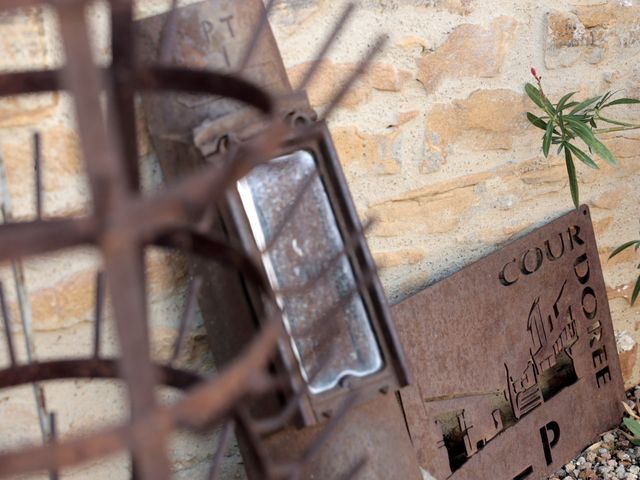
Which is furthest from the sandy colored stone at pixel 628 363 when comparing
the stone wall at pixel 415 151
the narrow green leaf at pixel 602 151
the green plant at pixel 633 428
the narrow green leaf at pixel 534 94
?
the narrow green leaf at pixel 534 94

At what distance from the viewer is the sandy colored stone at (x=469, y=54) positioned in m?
1.76

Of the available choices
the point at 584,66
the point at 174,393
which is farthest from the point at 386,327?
the point at 584,66

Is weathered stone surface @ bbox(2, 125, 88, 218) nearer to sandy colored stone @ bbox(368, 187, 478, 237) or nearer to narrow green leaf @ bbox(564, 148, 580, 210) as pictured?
sandy colored stone @ bbox(368, 187, 478, 237)

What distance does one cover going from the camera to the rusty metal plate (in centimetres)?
172

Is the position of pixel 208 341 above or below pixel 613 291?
above

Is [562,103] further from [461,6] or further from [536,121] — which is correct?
[461,6]

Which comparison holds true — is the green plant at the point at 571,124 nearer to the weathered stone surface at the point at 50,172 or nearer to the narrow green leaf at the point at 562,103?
the narrow green leaf at the point at 562,103

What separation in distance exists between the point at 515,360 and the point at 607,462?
0.34m

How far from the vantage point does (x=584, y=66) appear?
6.46 ft

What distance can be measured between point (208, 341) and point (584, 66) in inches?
40.0

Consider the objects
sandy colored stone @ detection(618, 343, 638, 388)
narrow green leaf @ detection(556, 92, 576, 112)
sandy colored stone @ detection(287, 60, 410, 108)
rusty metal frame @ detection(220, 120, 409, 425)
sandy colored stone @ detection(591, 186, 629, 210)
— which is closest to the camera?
rusty metal frame @ detection(220, 120, 409, 425)

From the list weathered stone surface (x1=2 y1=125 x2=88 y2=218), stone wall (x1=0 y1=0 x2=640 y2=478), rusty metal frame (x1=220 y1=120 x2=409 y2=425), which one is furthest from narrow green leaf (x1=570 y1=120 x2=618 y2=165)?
weathered stone surface (x1=2 y1=125 x2=88 y2=218)

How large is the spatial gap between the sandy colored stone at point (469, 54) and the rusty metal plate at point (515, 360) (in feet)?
1.15

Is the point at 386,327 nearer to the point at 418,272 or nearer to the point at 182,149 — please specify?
the point at 182,149
